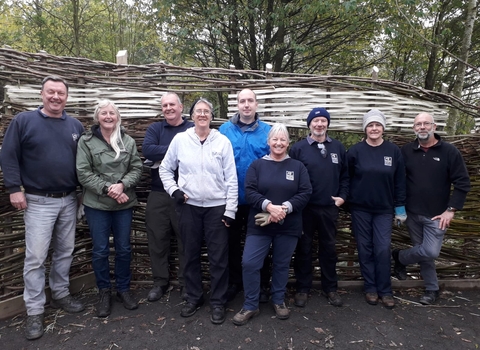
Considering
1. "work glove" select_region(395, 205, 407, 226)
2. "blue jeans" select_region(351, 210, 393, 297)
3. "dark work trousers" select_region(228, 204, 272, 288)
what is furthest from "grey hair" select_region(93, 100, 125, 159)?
"work glove" select_region(395, 205, 407, 226)

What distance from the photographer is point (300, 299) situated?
294 centimetres

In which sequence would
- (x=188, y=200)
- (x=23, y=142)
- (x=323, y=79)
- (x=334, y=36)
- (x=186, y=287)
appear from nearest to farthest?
(x=23, y=142) < (x=188, y=200) < (x=186, y=287) < (x=323, y=79) < (x=334, y=36)

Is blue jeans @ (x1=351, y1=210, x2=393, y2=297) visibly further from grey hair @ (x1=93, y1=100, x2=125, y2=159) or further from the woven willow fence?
grey hair @ (x1=93, y1=100, x2=125, y2=159)

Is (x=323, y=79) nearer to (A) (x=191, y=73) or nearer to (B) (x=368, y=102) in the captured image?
(B) (x=368, y=102)

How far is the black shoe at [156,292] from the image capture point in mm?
3006

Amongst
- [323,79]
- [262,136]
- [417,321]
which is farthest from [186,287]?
[323,79]

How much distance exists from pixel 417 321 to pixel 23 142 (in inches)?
138

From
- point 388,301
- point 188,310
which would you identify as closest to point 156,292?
point 188,310

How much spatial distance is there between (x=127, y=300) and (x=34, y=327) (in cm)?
70

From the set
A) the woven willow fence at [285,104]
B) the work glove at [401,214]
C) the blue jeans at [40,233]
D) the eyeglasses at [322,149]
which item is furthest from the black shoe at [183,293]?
the work glove at [401,214]

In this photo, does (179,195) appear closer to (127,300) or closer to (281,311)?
(127,300)

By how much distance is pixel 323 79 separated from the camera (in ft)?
10.9

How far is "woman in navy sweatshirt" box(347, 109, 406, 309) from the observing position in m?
2.84

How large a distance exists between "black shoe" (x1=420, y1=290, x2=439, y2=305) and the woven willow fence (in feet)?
1.13
